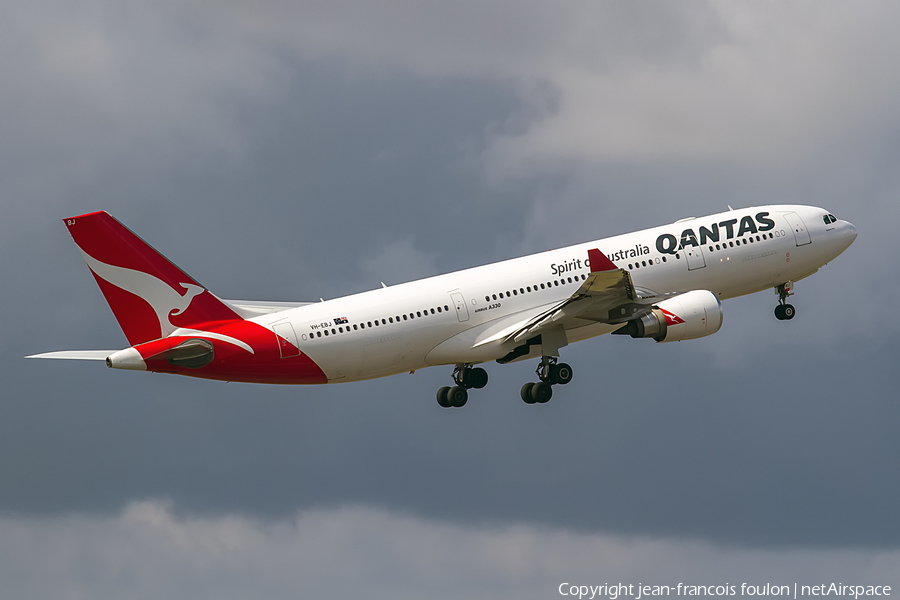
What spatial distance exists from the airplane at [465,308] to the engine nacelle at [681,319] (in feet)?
0.18

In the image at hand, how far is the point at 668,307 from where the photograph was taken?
60156mm

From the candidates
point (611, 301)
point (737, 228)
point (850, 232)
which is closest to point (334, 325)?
point (611, 301)

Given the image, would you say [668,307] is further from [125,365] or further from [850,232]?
[125,365]

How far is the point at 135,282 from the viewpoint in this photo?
55812mm

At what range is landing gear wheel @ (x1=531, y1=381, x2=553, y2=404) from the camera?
2427 inches

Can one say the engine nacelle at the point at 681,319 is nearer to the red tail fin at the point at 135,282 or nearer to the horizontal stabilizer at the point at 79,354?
the red tail fin at the point at 135,282

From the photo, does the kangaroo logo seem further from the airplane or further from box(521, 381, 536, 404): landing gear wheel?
box(521, 381, 536, 404): landing gear wheel

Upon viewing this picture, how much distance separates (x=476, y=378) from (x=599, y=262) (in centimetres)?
1020

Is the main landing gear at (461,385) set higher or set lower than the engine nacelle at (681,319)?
lower

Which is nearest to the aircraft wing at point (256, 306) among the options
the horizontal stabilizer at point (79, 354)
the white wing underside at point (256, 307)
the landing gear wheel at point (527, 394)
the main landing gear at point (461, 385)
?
the white wing underside at point (256, 307)

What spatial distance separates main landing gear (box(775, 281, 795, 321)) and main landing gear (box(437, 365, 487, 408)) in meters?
16.5

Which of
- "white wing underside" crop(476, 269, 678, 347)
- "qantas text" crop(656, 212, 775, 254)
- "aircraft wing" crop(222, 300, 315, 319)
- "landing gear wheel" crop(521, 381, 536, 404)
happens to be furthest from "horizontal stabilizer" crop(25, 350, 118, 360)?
"qantas text" crop(656, 212, 775, 254)

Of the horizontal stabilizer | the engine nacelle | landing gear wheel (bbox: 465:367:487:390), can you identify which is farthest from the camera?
landing gear wheel (bbox: 465:367:487:390)

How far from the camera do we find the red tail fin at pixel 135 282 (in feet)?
181
